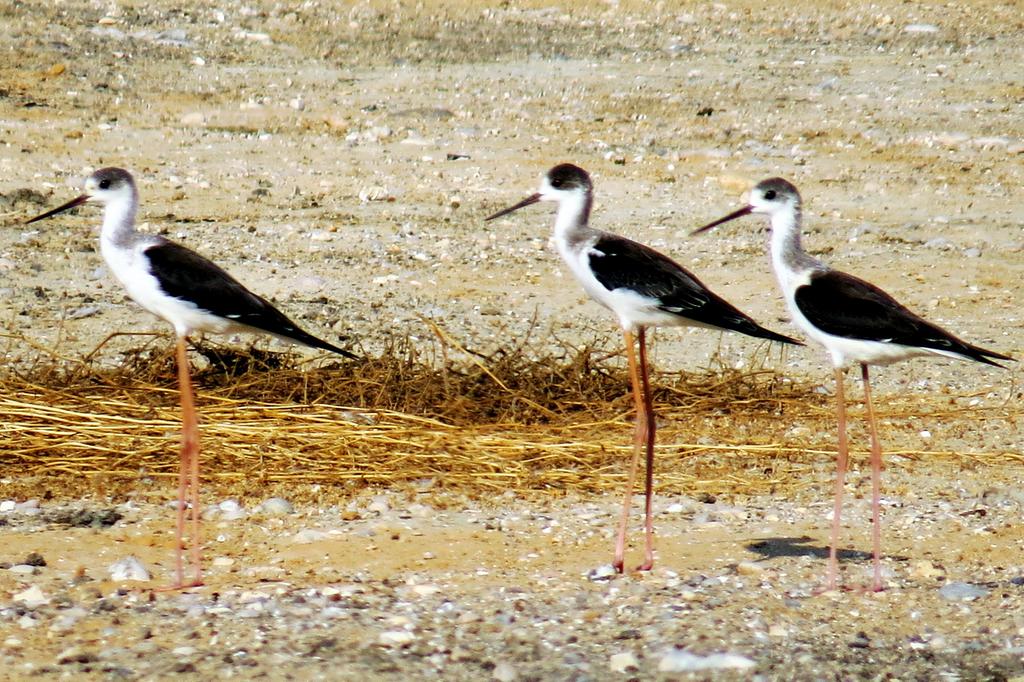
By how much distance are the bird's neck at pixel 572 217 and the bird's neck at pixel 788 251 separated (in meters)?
0.67

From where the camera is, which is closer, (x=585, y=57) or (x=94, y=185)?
(x=94, y=185)

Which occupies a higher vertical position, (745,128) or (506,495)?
(745,128)

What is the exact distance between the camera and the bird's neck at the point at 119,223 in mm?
5559

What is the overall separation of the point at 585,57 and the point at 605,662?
433 inches

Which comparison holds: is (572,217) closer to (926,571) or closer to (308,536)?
(308,536)

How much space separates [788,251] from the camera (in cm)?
551

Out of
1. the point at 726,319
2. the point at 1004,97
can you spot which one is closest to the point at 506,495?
the point at 726,319

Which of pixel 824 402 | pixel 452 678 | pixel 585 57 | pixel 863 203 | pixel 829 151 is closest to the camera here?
pixel 452 678

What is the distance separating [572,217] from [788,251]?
A: 781mm

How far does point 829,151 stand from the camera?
12078 mm

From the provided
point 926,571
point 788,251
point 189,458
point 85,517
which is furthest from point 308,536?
point 926,571

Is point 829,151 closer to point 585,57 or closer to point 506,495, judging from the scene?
point 585,57

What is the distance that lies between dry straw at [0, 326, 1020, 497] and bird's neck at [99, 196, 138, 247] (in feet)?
3.19

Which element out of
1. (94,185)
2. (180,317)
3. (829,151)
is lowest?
(180,317)
